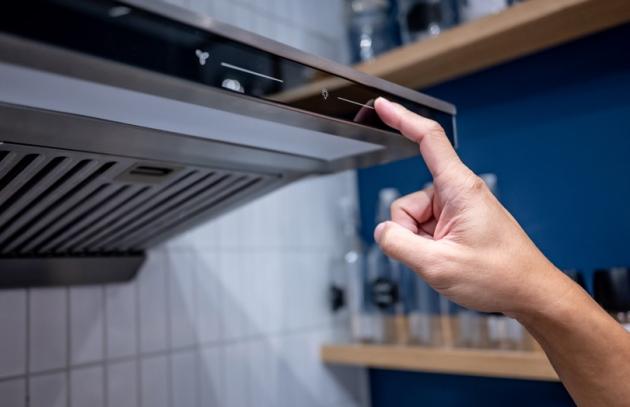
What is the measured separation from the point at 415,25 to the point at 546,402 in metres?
0.85

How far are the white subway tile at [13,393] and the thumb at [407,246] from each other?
60 cm

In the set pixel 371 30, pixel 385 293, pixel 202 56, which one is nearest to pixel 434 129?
pixel 202 56

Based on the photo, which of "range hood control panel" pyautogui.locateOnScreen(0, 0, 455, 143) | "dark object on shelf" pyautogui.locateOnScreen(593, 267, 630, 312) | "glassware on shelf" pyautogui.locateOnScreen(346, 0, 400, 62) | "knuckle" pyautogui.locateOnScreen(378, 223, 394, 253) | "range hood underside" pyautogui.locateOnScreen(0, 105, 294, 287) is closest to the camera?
"range hood control panel" pyautogui.locateOnScreen(0, 0, 455, 143)

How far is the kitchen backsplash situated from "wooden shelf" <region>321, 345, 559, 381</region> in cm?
11

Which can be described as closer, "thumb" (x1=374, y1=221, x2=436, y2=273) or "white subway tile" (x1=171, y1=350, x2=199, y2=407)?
"thumb" (x1=374, y1=221, x2=436, y2=273)

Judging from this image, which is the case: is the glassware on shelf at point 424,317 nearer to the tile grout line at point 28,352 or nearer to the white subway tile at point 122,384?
the white subway tile at point 122,384

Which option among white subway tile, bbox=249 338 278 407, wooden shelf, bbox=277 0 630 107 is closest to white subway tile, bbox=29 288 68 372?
white subway tile, bbox=249 338 278 407

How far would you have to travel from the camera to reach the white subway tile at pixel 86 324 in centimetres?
92

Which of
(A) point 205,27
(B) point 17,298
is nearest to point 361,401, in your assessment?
(B) point 17,298

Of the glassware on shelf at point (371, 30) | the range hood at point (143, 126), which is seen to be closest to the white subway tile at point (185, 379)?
the range hood at point (143, 126)

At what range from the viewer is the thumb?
0.64m

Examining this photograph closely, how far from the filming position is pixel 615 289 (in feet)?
2.91

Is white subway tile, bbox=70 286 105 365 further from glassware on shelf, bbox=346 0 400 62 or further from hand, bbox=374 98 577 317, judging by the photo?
glassware on shelf, bbox=346 0 400 62

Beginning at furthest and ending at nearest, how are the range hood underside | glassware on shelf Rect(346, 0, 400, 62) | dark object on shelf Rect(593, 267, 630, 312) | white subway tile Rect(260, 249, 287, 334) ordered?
glassware on shelf Rect(346, 0, 400, 62)
white subway tile Rect(260, 249, 287, 334)
dark object on shelf Rect(593, 267, 630, 312)
the range hood underside
